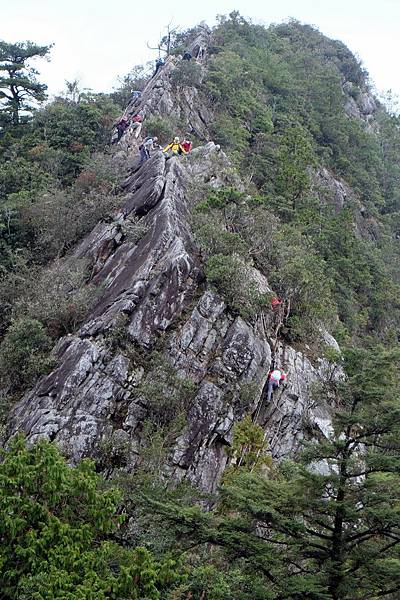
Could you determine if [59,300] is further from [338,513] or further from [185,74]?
[185,74]

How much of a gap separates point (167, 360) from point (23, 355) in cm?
447

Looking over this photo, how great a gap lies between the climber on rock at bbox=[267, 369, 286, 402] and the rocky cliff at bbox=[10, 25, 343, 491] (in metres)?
0.24

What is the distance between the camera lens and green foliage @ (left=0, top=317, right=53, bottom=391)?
18.6 m

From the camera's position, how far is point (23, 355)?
18.9 m

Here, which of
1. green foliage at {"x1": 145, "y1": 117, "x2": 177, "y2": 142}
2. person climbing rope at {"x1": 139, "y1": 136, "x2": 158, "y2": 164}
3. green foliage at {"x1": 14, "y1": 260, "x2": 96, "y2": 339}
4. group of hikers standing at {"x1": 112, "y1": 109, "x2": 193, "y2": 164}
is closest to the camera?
green foliage at {"x1": 14, "y1": 260, "x2": 96, "y2": 339}

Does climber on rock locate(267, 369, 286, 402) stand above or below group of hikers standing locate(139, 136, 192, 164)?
below

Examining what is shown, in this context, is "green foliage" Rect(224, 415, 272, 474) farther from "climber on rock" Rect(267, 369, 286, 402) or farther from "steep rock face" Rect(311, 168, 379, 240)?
"steep rock face" Rect(311, 168, 379, 240)

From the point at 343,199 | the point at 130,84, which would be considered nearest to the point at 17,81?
the point at 130,84

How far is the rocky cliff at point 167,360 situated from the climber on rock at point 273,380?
24cm

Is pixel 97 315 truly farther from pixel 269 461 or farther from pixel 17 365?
pixel 269 461

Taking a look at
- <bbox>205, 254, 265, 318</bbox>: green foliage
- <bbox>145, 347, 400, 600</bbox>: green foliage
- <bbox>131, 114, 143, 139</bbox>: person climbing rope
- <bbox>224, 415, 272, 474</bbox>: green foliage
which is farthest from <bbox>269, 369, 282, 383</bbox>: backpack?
<bbox>131, 114, 143, 139</bbox>: person climbing rope

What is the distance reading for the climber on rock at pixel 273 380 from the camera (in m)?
19.1

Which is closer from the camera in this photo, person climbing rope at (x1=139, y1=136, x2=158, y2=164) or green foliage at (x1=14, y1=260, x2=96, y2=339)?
green foliage at (x1=14, y1=260, x2=96, y2=339)

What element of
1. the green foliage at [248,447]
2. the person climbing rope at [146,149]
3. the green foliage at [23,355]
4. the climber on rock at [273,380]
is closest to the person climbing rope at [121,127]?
the person climbing rope at [146,149]
